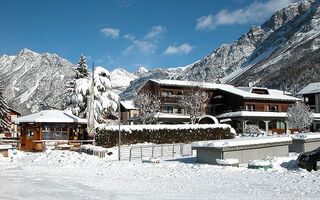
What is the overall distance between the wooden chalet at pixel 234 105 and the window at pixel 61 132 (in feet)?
76.3

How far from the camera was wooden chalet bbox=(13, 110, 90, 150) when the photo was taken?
27.4 meters

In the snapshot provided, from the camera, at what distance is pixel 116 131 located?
92.9 ft

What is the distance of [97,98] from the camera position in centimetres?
3666

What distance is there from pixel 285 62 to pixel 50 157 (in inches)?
6747

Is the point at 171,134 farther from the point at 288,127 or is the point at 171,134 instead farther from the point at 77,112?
the point at 288,127

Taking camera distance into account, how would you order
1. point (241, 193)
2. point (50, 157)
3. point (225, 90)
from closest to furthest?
point (241, 193) < point (50, 157) < point (225, 90)

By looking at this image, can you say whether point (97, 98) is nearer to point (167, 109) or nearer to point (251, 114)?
point (167, 109)

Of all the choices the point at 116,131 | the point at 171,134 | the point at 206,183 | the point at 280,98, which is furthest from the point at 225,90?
the point at 206,183

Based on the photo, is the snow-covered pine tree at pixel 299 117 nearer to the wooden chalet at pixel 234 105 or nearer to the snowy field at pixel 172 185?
the wooden chalet at pixel 234 105

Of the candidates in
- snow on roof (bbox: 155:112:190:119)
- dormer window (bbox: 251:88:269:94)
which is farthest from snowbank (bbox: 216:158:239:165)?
dormer window (bbox: 251:88:269:94)

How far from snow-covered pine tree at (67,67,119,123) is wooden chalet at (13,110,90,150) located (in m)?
6.89

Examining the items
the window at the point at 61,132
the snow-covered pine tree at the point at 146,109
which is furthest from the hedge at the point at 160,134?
the snow-covered pine tree at the point at 146,109

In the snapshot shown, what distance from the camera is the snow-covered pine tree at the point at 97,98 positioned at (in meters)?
36.3

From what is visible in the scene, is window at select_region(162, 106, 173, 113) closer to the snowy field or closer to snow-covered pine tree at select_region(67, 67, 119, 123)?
snow-covered pine tree at select_region(67, 67, 119, 123)
